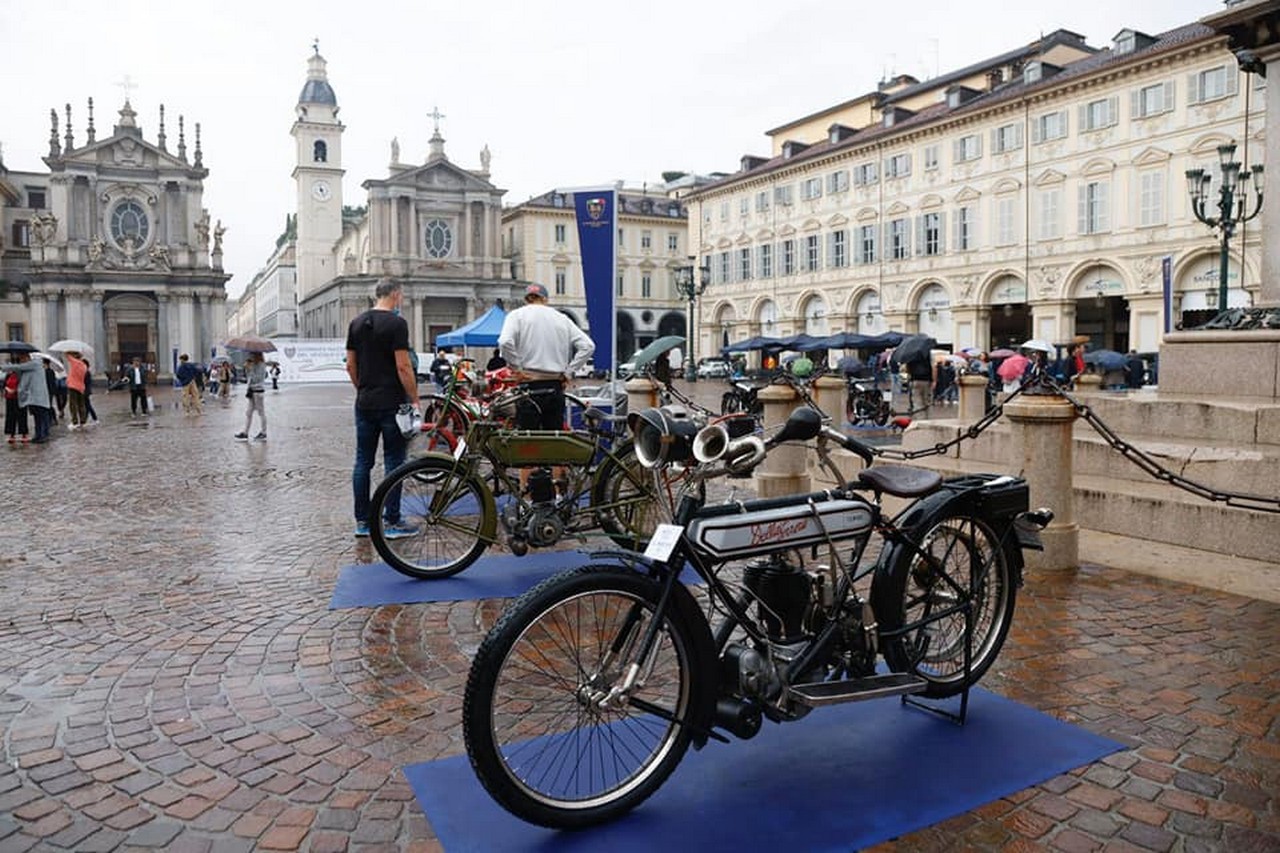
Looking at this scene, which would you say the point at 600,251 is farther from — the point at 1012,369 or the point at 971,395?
the point at 1012,369

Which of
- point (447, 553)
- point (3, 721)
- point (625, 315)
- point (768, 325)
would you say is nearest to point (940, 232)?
point (768, 325)

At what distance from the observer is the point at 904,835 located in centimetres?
291

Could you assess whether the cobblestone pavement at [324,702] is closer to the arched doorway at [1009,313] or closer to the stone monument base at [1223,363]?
the stone monument base at [1223,363]

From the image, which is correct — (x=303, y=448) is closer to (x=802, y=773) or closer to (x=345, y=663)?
(x=345, y=663)

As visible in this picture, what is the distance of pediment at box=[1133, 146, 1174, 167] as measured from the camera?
3469cm

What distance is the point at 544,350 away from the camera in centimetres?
739

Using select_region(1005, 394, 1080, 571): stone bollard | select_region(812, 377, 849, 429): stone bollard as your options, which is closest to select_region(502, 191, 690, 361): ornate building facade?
select_region(812, 377, 849, 429): stone bollard

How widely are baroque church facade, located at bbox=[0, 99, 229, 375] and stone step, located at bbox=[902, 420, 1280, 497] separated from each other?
5907cm

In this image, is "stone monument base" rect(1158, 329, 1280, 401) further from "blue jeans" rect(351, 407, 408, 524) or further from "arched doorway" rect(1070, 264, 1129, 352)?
"arched doorway" rect(1070, 264, 1129, 352)

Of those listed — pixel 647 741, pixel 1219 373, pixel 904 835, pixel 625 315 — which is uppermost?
pixel 625 315

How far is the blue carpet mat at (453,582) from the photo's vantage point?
566 centimetres

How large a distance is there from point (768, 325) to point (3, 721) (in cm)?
5327

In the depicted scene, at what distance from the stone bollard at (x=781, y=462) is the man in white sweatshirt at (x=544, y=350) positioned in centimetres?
209

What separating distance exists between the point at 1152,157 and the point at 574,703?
38891 millimetres
